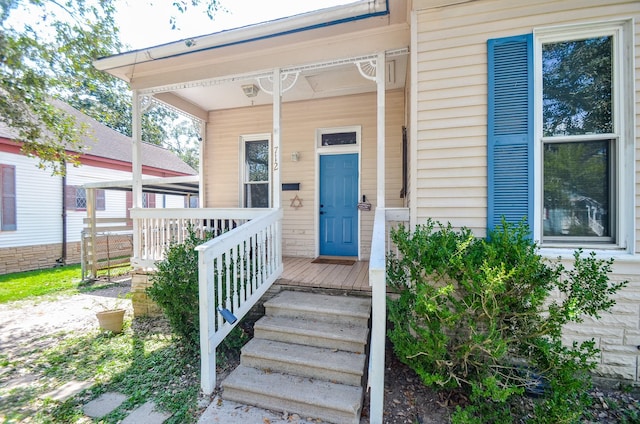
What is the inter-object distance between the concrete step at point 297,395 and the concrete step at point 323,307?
0.64 m

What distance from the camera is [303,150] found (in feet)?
18.2

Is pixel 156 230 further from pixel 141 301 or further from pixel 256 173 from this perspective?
pixel 256 173

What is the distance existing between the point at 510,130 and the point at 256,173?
15.0 feet

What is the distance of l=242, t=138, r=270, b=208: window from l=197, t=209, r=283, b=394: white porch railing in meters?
2.25

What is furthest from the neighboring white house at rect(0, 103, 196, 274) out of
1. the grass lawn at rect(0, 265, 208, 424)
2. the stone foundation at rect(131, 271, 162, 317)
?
the grass lawn at rect(0, 265, 208, 424)

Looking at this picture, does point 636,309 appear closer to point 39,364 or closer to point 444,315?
point 444,315

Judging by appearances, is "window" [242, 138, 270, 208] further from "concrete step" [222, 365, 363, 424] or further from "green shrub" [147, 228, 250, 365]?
"concrete step" [222, 365, 363, 424]

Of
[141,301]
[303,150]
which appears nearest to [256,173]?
[303,150]

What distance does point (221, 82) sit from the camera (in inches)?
170

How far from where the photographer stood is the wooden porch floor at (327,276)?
347cm

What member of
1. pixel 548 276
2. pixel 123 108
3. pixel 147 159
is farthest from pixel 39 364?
pixel 123 108

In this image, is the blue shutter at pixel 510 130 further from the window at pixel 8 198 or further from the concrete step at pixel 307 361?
the window at pixel 8 198

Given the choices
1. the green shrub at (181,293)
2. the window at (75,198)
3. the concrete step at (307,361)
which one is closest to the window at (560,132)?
the concrete step at (307,361)

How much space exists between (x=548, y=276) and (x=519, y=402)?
1.12 metres
